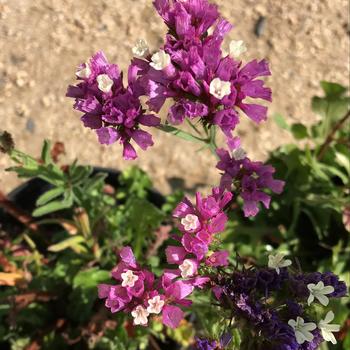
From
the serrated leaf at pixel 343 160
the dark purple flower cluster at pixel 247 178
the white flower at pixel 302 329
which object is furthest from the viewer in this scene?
the serrated leaf at pixel 343 160

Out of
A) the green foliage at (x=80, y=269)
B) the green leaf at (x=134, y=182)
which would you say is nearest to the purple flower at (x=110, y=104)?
the green foliage at (x=80, y=269)

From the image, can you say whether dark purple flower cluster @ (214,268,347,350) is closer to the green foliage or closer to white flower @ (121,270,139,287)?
white flower @ (121,270,139,287)

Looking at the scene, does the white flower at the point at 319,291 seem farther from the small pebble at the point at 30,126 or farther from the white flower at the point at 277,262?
the small pebble at the point at 30,126

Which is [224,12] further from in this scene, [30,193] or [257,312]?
[257,312]

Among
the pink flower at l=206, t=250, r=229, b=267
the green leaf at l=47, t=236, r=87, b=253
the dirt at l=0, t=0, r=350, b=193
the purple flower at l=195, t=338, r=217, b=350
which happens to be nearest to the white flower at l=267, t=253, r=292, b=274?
the pink flower at l=206, t=250, r=229, b=267

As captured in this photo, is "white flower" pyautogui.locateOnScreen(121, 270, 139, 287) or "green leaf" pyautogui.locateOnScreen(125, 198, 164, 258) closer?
"white flower" pyautogui.locateOnScreen(121, 270, 139, 287)
